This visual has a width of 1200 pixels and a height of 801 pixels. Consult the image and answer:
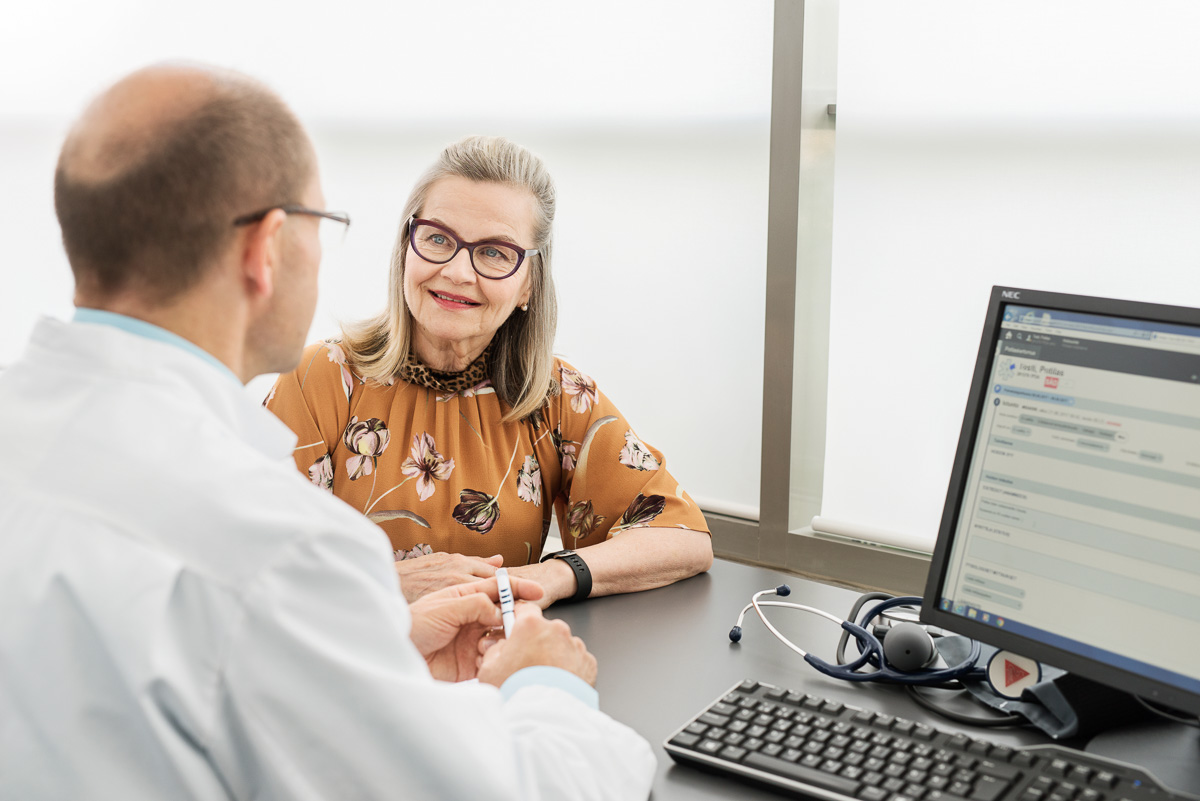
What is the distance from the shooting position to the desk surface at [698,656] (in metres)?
1.05

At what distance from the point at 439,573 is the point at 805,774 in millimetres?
719

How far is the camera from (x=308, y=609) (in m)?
0.71

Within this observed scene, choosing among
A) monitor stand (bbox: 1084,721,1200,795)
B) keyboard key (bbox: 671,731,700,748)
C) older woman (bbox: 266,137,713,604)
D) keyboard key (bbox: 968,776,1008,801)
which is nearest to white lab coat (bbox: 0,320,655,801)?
keyboard key (bbox: 671,731,700,748)

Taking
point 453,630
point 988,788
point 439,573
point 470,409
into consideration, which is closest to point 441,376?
point 470,409

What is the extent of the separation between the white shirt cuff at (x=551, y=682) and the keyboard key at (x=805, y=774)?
0.63 feet

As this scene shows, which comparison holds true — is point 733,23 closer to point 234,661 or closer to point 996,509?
point 996,509

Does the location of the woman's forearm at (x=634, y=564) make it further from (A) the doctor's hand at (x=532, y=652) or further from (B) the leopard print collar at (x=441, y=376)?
(B) the leopard print collar at (x=441, y=376)

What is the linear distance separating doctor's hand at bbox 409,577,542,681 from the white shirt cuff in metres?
0.17

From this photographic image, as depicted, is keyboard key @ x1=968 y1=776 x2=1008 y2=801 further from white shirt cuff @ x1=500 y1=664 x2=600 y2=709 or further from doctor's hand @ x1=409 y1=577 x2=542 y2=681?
doctor's hand @ x1=409 y1=577 x2=542 y2=681

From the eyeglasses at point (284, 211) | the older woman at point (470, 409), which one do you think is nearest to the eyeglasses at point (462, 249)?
the older woman at point (470, 409)

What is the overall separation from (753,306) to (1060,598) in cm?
143

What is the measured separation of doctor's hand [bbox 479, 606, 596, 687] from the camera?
3.57ft

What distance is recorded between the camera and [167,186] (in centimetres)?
79

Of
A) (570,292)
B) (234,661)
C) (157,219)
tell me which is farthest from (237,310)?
(570,292)
